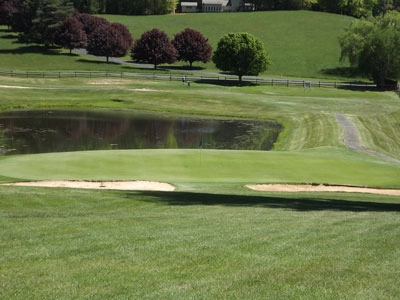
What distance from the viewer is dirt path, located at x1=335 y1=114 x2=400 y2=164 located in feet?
140

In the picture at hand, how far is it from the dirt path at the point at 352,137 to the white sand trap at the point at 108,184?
19816 mm

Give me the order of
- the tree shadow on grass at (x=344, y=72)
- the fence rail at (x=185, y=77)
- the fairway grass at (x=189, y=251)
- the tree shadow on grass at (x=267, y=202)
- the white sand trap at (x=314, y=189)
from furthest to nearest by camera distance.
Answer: the tree shadow on grass at (x=344, y=72), the fence rail at (x=185, y=77), the white sand trap at (x=314, y=189), the tree shadow on grass at (x=267, y=202), the fairway grass at (x=189, y=251)

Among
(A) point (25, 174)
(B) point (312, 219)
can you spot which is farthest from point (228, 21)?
(B) point (312, 219)

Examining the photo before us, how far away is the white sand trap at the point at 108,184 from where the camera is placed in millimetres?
25391

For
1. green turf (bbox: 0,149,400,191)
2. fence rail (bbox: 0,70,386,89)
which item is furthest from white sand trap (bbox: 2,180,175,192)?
fence rail (bbox: 0,70,386,89)

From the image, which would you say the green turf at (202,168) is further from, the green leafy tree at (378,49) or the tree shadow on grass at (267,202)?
the green leafy tree at (378,49)

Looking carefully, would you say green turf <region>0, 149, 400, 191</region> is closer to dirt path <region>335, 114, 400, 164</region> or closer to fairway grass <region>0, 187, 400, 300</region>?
dirt path <region>335, 114, 400, 164</region>

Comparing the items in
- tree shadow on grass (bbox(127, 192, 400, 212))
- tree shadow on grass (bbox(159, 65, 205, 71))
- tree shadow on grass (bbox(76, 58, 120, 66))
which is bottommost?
tree shadow on grass (bbox(127, 192, 400, 212))

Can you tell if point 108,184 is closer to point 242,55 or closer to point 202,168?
point 202,168

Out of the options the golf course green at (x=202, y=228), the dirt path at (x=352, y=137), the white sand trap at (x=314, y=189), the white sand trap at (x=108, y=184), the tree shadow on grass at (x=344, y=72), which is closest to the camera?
the golf course green at (x=202, y=228)

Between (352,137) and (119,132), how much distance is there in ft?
67.2

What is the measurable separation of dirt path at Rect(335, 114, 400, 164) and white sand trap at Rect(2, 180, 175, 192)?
19.8 meters

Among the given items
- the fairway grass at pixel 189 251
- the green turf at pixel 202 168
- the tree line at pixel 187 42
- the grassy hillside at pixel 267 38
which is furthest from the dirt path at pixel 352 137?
the grassy hillside at pixel 267 38

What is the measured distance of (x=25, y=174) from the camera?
27.9m
